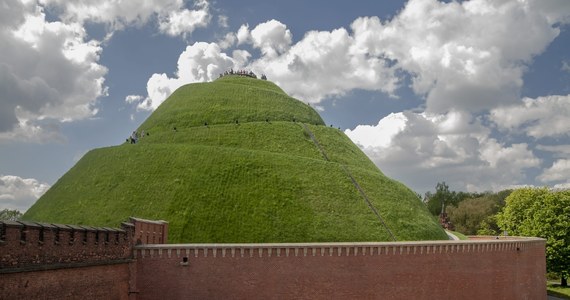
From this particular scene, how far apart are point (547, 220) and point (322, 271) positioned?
1415 inches

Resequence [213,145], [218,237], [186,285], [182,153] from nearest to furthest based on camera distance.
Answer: [186,285]
[218,237]
[182,153]
[213,145]

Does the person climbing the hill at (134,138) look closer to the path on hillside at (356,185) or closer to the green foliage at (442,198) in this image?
the path on hillside at (356,185)

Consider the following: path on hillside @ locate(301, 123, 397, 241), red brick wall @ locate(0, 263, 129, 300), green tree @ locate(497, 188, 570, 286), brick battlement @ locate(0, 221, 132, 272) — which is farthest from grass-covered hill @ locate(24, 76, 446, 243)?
green tree @ locate(497, 188, 570, 286)

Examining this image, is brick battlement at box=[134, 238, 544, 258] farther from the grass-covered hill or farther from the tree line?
the tree line

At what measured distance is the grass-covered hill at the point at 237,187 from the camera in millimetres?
35688

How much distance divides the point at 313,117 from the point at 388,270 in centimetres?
3232

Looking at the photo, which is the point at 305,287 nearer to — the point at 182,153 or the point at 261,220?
the point at 261,220

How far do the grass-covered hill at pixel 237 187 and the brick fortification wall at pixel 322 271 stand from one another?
6.26 metres

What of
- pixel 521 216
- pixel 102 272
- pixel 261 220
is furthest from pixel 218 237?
pixel 521 216

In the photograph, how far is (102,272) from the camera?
21.6 metres

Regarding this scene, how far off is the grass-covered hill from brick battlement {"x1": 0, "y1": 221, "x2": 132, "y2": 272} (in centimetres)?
1076

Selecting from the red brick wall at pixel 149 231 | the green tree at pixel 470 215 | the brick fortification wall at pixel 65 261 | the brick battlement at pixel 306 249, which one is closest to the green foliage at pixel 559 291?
the brick battlement at pixel 306 249

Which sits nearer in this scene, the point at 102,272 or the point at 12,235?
the point at 12,235

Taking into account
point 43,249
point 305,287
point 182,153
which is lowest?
point 305,287
